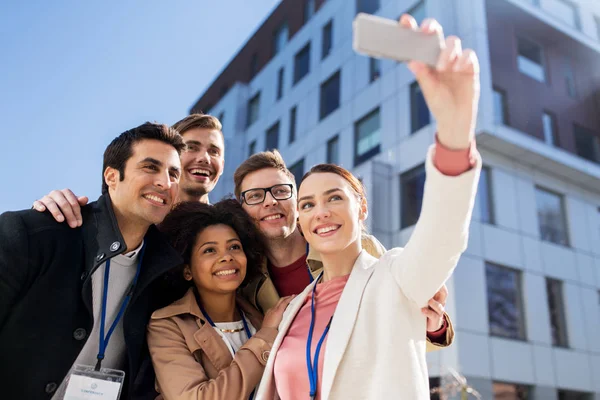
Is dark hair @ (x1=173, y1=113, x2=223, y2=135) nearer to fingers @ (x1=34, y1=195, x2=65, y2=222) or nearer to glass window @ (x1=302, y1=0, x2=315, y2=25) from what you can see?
fingers @ (x1=34, y1=195, x2=65, y2=222)

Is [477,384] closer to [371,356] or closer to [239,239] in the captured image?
[239,239]

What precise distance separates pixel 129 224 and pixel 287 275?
1.12m

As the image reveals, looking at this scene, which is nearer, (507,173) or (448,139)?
(448,139)

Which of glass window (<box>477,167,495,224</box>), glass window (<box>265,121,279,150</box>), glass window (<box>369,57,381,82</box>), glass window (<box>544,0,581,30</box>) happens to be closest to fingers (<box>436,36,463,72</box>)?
glass window (<box>477,167,495,224</box>)

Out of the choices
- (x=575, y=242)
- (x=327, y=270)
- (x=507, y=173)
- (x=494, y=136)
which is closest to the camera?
(x=327, y=270)

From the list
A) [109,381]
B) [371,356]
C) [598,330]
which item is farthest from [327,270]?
[598,330]

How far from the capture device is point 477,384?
13109 mm

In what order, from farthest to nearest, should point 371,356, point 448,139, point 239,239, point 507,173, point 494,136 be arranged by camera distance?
point 507,173
point 494,136
point 239,239
point 371,356
point 448,139

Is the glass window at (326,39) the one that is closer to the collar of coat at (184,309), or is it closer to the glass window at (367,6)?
the glass window at (367,6)

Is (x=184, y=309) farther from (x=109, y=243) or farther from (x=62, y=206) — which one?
(x=62, y=206)

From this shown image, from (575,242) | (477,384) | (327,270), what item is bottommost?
(327,270)

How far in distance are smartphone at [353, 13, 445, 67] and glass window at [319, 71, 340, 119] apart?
18352 mm

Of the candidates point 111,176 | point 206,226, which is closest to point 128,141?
point 111,176

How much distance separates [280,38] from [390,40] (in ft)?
81.6
